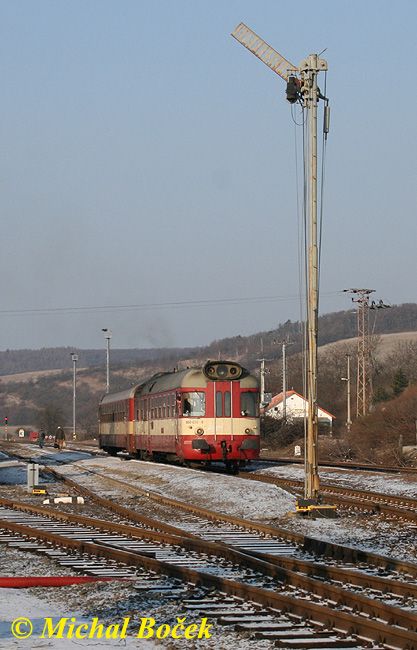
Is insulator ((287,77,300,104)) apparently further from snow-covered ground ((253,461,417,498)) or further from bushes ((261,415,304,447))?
bushes ((261,415,304,447))

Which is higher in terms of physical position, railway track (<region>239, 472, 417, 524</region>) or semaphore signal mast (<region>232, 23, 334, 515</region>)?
semaphore signal mast (<region>232, 23, 334, 515</region>)

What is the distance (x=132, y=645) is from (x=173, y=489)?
1932 cm

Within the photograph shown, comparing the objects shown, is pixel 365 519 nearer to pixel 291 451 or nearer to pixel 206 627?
pixel 206 627

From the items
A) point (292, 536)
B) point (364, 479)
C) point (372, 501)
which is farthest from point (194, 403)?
point (292, 536)

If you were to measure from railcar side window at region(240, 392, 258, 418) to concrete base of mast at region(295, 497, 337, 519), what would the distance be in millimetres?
12943

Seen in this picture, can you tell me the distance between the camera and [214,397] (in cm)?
3319

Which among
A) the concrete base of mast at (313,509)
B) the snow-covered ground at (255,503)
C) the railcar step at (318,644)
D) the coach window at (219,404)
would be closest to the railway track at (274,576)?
the railcar step at (318,644)

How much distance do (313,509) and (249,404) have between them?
1366 cm

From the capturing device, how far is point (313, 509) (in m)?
20.0

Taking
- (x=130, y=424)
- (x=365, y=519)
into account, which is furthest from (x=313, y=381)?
(x=130, y=424)

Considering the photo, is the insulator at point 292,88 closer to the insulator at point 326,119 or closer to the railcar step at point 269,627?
the insulator at point 326,119

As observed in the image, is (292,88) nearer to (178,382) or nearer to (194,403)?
(194,403)

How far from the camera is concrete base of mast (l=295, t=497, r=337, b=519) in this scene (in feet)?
65.7

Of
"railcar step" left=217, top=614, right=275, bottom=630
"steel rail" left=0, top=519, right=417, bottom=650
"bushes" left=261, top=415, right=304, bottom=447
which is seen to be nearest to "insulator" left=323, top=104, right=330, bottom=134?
"steel rail" left=0, top=519, right=417, bottom=650
